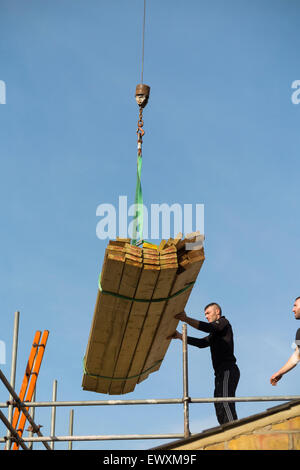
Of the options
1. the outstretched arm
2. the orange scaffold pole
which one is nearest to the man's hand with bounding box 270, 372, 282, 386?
the outstretched arm

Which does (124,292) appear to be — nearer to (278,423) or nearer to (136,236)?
(136,236)

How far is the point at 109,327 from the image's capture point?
9773mm

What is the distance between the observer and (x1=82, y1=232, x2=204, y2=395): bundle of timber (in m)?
9.03

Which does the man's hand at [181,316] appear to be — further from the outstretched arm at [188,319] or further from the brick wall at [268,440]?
the brick wall at [268,440]

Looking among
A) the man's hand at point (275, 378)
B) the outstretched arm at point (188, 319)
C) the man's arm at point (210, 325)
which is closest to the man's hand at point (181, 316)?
the outstretched arm at point (188, 319)

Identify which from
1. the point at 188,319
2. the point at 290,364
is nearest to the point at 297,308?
the point at 290,364

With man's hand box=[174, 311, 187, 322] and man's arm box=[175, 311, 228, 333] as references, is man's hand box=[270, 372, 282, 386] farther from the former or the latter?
man's hand box=[174, 311, 187, 322]

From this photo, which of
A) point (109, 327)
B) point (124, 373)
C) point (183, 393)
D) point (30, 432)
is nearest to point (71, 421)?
point (30, 432)

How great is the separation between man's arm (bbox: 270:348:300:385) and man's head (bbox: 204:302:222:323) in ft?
3.98

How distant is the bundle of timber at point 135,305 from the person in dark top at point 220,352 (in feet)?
1.35

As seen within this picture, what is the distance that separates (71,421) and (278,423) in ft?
23.8

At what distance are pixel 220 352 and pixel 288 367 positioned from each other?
3.32 feet

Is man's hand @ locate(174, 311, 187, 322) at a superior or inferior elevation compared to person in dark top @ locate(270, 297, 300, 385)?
superior
